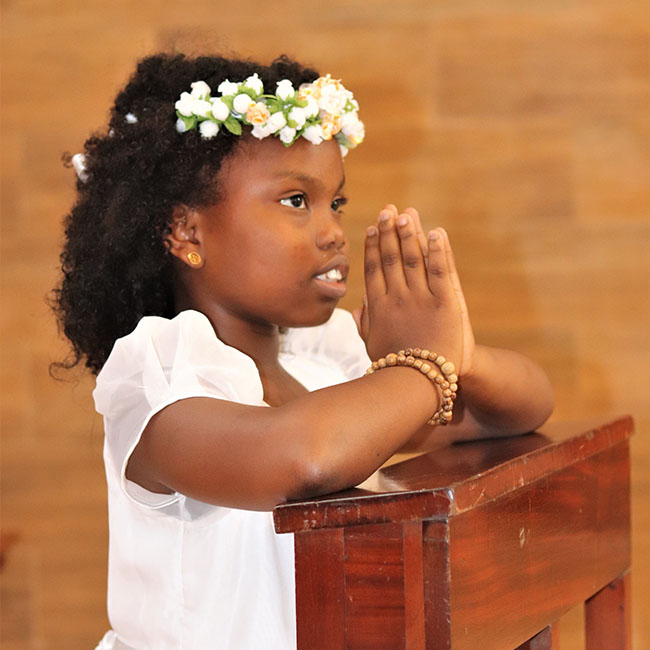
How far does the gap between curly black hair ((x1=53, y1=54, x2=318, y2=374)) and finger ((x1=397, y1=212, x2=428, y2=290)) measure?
26cm

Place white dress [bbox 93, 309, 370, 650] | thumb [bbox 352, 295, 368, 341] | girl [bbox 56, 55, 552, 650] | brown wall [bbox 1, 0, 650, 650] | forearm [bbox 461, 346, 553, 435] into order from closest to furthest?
girl [bbox 56, 55, 552, 650]
white dress [bbox 93, 309, 370, 650]
thumb [bbox 352, 295, 368, 341]
forearm [bbox 461, 346, 553, 435]
brown wall [bbox 1, 0, 650, 650]

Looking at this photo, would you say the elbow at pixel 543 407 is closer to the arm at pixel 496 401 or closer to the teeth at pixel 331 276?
the arm at pixel 496 401

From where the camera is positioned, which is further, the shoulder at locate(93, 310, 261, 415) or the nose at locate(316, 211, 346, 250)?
the nose at locate(316, 211, 346, 250)

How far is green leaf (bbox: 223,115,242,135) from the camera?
3.83 feet

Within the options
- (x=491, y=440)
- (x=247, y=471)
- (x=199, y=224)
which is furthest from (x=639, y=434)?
(x=247, y=471)

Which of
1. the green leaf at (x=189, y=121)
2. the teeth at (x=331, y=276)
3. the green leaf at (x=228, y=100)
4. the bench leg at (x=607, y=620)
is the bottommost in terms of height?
the bench leg at (x=607, y=620)

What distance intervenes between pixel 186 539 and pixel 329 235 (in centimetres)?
37

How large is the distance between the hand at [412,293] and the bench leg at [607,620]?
1.19 ft

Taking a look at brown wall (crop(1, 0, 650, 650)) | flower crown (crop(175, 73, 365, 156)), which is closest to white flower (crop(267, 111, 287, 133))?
flower crown (crop(175, 73, 365, 156))

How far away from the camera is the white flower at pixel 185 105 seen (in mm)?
1172

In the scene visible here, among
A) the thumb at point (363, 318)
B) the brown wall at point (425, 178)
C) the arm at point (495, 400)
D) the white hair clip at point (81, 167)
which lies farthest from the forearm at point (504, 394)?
the brown wall at point (425, 178)

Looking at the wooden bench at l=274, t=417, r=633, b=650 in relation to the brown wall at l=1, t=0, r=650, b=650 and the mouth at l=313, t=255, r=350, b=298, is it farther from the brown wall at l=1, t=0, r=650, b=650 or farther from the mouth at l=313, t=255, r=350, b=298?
the brown wall at l=1, t=0, r=650, b=650

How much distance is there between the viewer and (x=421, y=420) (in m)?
0.93

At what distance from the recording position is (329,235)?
3.82 ft
